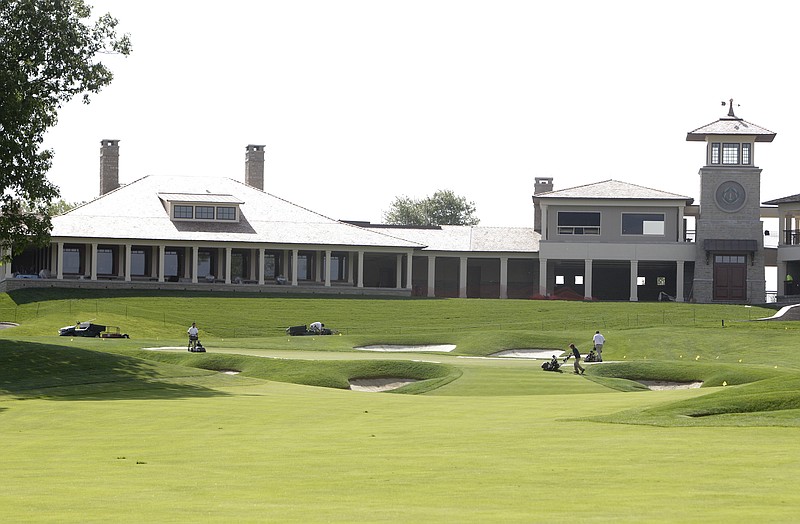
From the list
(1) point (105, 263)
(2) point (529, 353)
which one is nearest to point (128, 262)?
(1) point (105, 263)

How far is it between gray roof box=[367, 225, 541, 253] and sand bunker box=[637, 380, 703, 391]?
41.4 metres

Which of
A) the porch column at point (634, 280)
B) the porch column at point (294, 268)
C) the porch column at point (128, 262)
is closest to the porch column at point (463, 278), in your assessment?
the porch column at point (634, 280)

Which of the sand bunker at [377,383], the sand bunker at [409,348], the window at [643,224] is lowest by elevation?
the sand bunker at [377,383]

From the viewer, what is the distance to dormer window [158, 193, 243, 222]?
78500 mm

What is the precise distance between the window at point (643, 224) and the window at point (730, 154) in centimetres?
575

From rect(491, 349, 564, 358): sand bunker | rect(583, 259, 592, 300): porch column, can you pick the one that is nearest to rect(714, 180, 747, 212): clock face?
rect(583, 259, 592, 300): porch column

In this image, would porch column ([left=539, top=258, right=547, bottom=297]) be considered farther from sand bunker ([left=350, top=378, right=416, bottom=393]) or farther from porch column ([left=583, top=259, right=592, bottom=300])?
sand bunker ([left=350, top=378, right=416, bottom=393])

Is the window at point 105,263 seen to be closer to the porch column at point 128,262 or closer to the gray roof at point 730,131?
the porch column at point 128,262

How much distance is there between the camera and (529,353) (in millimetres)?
52438

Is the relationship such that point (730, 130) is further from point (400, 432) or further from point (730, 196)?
point (400, 432)

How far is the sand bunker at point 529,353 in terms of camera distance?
51.8 meters

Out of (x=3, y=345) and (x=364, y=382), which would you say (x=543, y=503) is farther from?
(x=3, y=345)

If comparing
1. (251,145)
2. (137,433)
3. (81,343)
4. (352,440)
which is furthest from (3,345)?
(251,145)

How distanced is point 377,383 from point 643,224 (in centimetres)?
4434
